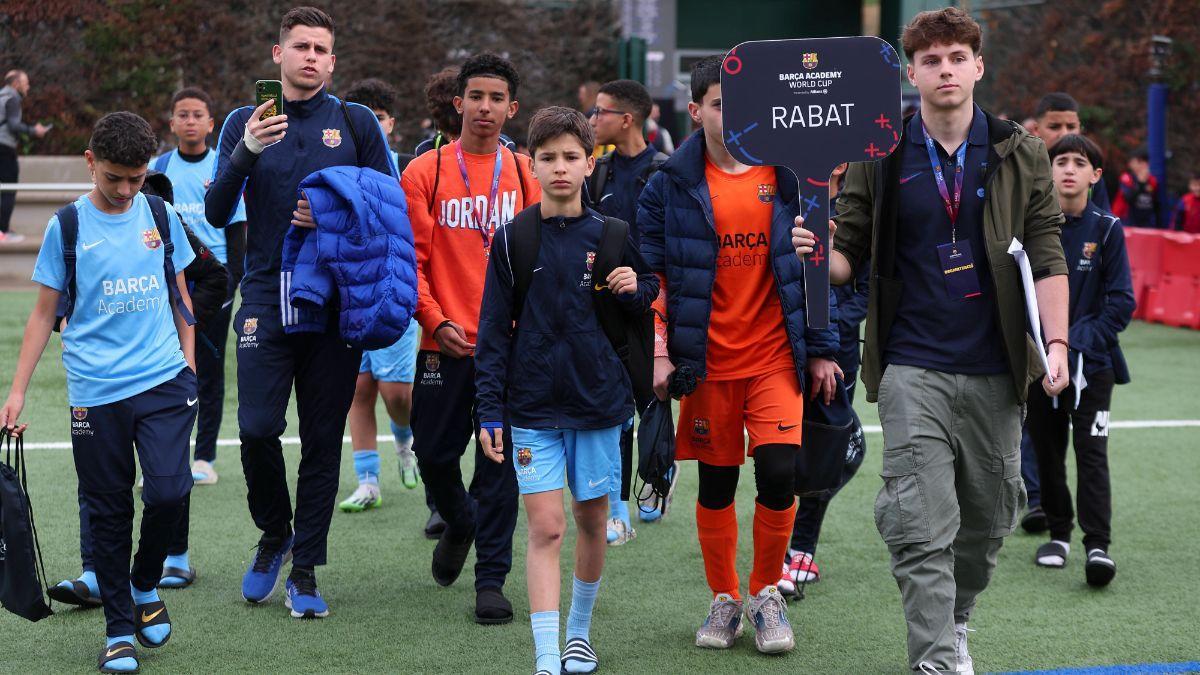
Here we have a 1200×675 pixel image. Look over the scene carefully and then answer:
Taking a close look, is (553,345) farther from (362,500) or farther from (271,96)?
(362,500)

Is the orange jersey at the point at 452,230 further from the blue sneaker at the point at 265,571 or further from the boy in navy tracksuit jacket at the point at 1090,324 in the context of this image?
the boy in navy tracksuit jacket at the point at 1090,324

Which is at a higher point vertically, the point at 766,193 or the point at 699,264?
the point at 766,193

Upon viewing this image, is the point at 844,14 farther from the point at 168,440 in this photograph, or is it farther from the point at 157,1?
the point at 168,440

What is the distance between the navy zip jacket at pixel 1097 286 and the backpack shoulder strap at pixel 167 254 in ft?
12.5

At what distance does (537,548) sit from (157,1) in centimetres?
1688

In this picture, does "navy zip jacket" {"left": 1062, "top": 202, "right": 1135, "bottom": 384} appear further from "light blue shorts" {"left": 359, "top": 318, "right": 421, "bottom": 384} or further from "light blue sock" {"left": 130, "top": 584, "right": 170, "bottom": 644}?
"light blue sock" {"left": 130, "top": 584, "right": 170, "bottom": 644}

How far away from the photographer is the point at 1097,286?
21.8 ft

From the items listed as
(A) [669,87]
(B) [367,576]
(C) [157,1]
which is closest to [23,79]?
(C) [157,1]

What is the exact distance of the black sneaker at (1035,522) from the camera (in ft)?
24.0

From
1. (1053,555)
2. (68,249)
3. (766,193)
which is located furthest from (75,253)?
(1053,555)

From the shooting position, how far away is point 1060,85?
87.4ft

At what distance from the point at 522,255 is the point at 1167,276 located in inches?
498

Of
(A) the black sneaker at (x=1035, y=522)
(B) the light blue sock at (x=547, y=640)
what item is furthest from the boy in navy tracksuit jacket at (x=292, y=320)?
(A) the black sneaker at (x=1035, y=522)

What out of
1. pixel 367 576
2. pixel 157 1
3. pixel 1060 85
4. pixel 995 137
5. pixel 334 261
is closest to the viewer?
pixel 995 137
